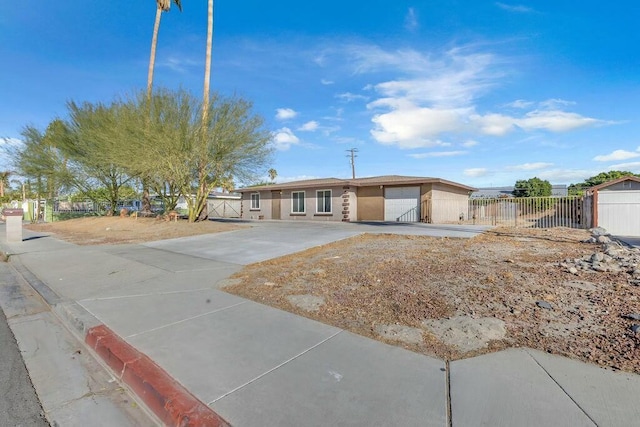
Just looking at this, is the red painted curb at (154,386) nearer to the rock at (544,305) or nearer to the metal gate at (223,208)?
the rock at (544,305)

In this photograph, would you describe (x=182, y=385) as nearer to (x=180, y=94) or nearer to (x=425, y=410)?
(x=425, y=410)

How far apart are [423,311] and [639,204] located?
62.7ft

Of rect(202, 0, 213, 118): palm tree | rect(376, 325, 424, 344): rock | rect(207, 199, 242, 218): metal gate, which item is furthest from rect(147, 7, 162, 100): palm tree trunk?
rect(376, 325, 424, 344): rock

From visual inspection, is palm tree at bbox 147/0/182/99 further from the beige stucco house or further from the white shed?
the white shed

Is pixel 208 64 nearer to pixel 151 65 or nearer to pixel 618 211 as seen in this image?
pixel 151 65

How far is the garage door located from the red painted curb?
20.7 meters

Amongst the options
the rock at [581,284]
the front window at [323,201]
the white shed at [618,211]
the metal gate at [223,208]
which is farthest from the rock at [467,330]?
the metal gate at [223,208]

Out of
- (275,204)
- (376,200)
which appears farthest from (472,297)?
(275,204)

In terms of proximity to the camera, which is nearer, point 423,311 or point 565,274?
point 423,311

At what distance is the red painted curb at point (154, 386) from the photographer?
243 centimetres

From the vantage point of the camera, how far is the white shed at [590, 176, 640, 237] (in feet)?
54.7

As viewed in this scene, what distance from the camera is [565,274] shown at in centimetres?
589

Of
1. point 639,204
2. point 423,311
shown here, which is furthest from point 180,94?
point 639,204

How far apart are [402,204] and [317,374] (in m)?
21.0
